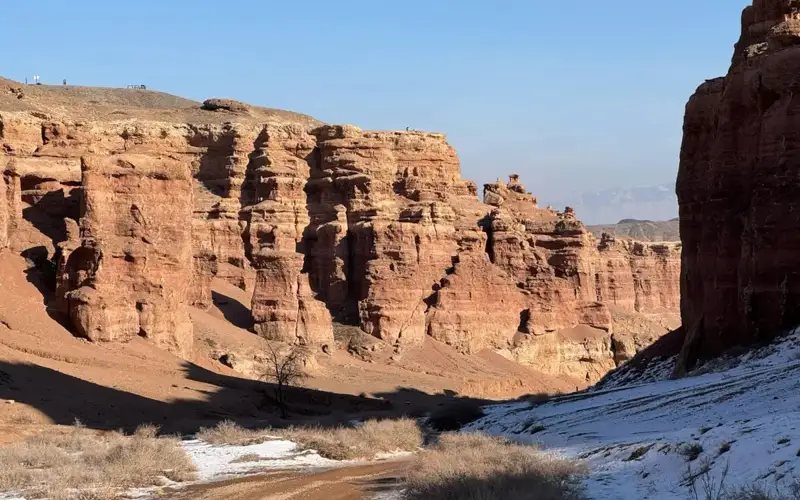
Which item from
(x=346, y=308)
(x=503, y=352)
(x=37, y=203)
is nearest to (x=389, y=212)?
(x=346, y=308)

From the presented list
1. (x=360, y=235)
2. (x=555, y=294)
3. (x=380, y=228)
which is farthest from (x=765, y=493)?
(x=555, y=294)

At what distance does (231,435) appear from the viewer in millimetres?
33031

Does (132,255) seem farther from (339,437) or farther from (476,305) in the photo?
(476,305)

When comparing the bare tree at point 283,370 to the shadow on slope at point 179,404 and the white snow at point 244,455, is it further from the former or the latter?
the white snow at point 244,455

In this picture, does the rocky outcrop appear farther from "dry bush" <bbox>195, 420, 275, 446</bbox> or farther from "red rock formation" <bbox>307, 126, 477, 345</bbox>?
"red rock formation" <bbox>307, 126, 477, 345</bbox>

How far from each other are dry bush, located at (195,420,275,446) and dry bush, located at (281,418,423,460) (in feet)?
3.21

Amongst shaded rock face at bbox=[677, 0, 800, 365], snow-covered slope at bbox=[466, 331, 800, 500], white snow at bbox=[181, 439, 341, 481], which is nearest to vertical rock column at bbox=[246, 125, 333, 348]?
snow-covered slope at bbox=[466, 331, 800, 500]

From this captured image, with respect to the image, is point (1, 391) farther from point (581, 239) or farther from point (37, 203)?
point (581, 239)

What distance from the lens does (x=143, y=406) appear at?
39.1m

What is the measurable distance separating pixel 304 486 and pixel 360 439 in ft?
29.1

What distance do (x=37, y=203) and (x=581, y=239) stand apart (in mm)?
40612

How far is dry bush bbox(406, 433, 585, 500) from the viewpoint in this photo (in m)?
17.9

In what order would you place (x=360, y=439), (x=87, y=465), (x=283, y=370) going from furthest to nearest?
(x=283, y=370) < (x=360, y=439) < (x=87, y=465)

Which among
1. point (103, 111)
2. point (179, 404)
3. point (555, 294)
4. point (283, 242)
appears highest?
point (103, 111)
